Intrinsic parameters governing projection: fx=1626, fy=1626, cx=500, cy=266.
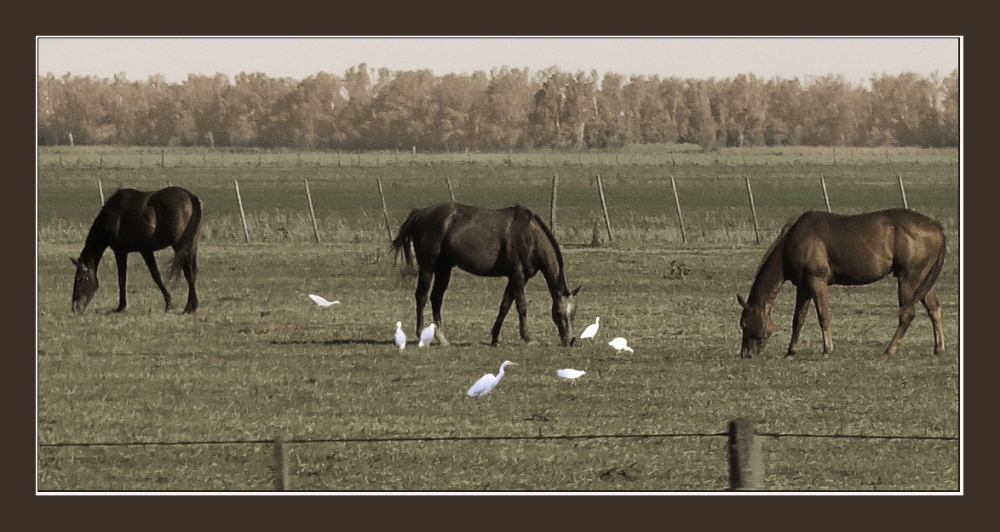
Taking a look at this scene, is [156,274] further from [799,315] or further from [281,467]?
[281,467]

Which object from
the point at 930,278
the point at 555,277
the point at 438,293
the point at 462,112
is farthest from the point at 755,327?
the point at 462,112

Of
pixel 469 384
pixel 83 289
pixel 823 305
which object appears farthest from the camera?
pixel 83 289

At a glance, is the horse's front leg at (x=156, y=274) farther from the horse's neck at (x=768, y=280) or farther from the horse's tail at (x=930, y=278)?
the horse's tail at (x=930, y=278)

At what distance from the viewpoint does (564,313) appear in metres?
20.5

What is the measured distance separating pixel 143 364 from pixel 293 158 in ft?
165

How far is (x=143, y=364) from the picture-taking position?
65.6 feet

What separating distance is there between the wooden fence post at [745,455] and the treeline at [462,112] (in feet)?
122

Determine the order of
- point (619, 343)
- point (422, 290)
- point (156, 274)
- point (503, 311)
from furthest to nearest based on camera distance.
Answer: point (156, 274) → point (422, 290) → point (503, 311) → point (619, 343)

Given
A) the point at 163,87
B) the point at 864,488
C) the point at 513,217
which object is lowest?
the point at 864,488

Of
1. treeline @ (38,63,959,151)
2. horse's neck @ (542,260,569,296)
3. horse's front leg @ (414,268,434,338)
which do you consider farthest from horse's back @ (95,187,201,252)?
treeline @ (38,63,959,151)

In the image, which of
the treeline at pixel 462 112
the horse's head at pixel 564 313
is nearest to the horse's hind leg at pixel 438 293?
the horse's head at pixel 564 313

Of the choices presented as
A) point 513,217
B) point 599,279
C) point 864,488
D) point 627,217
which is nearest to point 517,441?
point 864,488

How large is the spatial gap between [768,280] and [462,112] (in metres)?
36.3

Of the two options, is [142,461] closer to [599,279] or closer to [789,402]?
[789,402]
